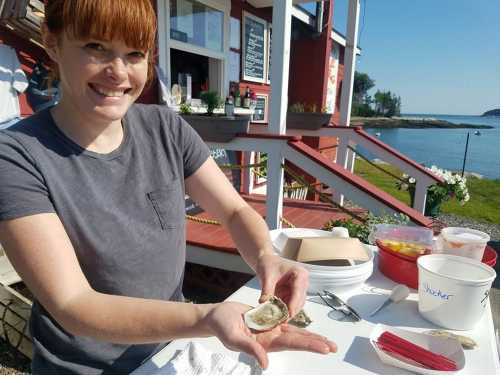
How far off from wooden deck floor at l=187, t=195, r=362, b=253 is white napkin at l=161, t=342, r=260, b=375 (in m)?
2.49

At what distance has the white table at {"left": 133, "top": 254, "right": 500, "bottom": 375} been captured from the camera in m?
1.00

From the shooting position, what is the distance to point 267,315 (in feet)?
2.97

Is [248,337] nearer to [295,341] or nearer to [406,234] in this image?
[295,341]

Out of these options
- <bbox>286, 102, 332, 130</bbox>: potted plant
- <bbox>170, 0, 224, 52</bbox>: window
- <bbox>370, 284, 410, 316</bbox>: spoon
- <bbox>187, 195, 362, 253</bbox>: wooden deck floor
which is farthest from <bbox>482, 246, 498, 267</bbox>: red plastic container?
<bbox>286, 102, 332, 130</bbox>: potted plant

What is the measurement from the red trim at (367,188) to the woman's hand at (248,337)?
6.30 ft

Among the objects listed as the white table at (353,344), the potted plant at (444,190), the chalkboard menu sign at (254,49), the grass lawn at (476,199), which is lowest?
the grass lawn at (476,199)

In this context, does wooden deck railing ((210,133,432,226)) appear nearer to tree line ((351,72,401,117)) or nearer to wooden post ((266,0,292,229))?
wooden post ((266,0,292,229))

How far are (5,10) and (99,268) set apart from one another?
2.88 metres

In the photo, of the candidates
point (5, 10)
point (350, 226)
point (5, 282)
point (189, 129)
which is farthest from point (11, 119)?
point (350, 226)

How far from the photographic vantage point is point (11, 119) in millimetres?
3193

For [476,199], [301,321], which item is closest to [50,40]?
[301,321]

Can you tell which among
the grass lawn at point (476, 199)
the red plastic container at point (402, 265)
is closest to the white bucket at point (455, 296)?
the red plastic container at point (402, 265)

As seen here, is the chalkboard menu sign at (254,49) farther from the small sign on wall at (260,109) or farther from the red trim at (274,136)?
the red trim at (274,136)

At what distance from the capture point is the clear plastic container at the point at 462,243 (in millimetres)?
1491
